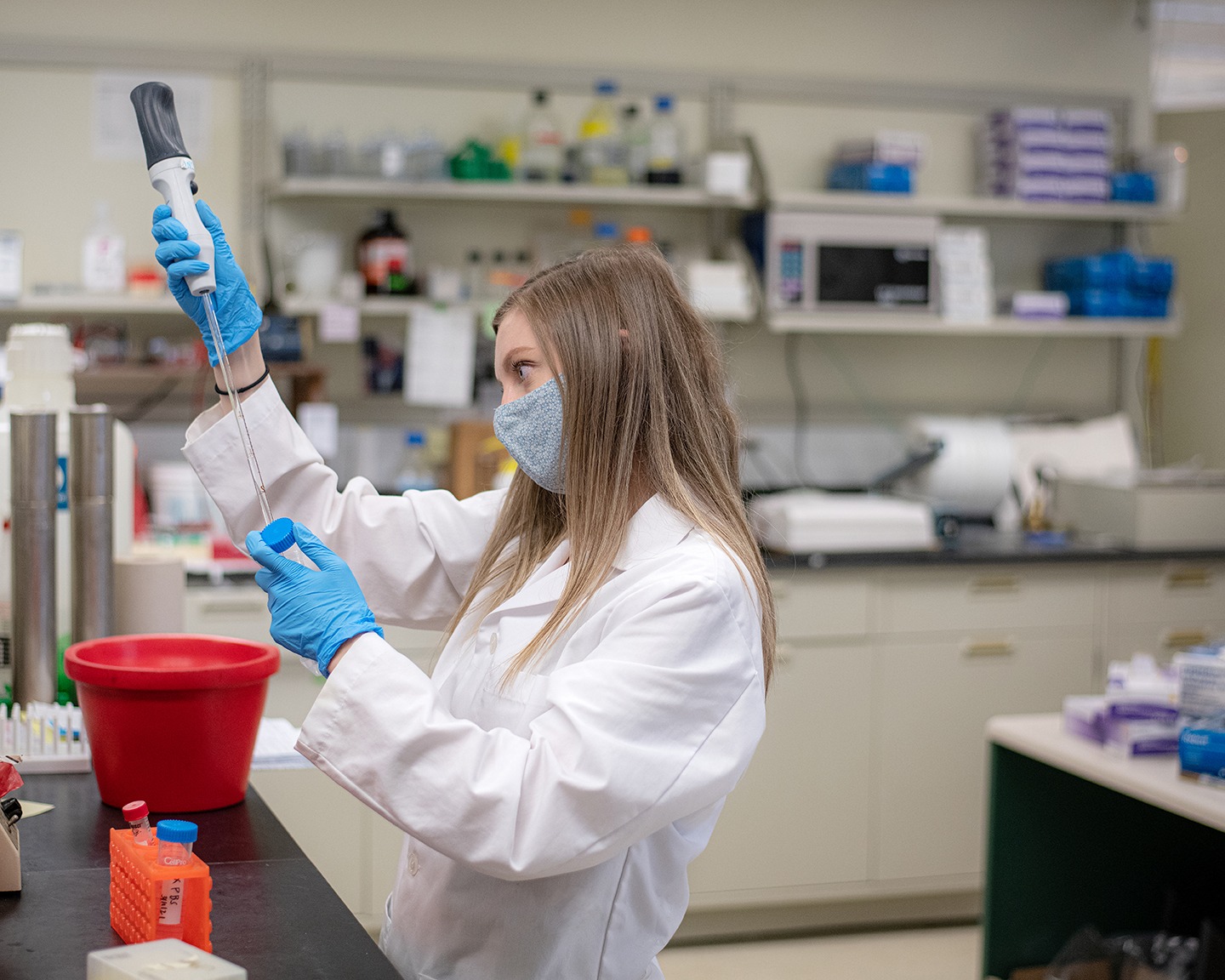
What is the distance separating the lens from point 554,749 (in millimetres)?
1093

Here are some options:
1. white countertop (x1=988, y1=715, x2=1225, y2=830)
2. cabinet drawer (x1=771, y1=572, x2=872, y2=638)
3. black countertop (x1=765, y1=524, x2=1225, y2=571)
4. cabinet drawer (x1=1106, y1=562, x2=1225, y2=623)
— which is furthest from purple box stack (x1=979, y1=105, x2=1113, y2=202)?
white countertop (x1=988, y1=715, x2=1225, y2=830)

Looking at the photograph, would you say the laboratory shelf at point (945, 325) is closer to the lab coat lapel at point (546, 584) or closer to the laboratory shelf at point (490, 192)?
the laboratory shelf at point (490, 192)

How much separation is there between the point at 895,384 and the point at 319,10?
203 cm

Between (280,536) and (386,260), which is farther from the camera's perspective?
(386,260)

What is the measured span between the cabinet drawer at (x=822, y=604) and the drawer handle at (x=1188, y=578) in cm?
86

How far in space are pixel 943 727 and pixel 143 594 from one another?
7.36 feet

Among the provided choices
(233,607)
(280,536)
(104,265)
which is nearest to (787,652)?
(233,607)

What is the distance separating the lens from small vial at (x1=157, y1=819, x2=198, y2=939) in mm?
995

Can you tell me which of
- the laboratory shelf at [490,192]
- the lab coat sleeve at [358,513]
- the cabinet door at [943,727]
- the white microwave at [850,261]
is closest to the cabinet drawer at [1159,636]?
the cabinet door at [943,727]

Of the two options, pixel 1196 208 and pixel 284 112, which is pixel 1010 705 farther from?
pixel 284 112

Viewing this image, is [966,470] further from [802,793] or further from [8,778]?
[8,778]

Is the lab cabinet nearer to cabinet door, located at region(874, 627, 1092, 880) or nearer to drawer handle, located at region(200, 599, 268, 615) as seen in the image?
cabinet door, located at region(874, 627, 1092, 880)

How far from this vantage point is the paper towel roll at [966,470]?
3666mm

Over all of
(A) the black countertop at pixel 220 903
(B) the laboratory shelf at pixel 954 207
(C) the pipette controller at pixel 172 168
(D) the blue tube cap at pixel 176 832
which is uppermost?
(B) the laboratory shelf at pixel 954 207
